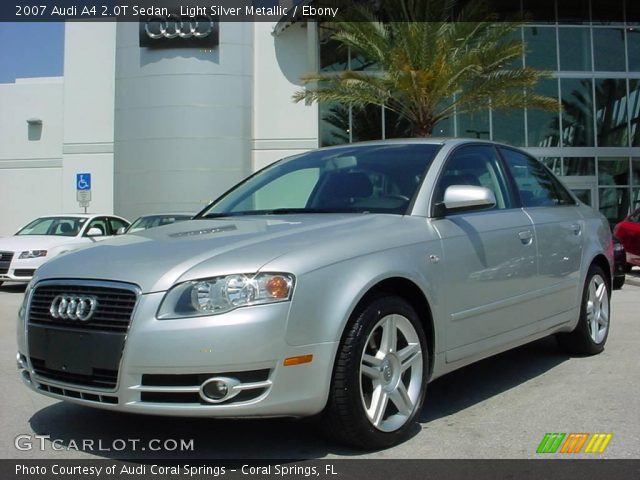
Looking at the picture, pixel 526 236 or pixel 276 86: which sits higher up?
pixel 276 86

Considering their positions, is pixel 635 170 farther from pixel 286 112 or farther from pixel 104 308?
pixel 104 308

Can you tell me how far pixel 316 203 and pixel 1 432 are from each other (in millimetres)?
2263

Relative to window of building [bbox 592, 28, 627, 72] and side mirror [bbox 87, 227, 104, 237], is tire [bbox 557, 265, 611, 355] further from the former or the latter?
window of building [bbox 592, 28, 627, 72]

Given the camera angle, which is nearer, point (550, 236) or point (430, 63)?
point (550, 236)

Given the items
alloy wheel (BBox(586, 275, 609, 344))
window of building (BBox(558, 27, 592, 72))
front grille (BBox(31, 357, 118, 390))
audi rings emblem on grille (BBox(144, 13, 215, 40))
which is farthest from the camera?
window of building (BBox(558, 27, 592, 72))

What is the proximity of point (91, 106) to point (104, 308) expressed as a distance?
24.1 meters

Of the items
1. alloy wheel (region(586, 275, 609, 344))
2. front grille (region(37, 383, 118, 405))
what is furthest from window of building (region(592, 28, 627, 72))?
front grille (region(37, 383, 118, 405))

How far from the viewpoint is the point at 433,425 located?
3922 mm

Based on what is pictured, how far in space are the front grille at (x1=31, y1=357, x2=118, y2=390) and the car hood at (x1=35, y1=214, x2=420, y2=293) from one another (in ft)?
1.37

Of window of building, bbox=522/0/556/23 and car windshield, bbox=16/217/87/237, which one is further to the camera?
window of building, bbox=522/0/556/23

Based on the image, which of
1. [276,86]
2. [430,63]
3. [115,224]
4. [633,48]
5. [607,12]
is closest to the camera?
[115,224]

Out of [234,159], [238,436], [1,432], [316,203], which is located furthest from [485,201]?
[234,159]

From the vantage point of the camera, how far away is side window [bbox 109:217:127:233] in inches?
559

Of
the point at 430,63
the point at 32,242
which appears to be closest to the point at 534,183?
the point at 32,242
